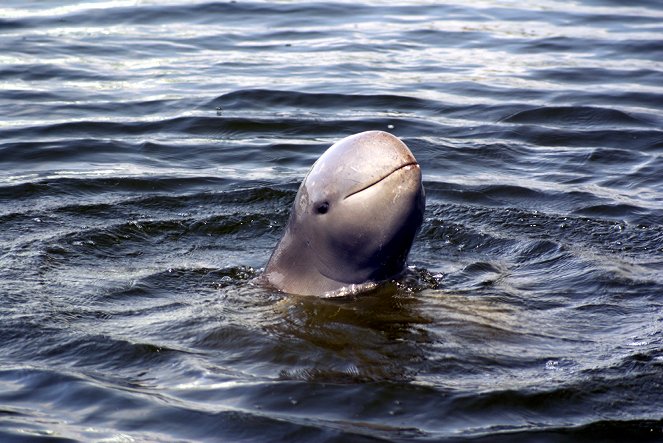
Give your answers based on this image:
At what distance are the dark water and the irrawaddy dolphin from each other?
19 centimetres

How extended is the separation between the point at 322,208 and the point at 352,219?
0.21m

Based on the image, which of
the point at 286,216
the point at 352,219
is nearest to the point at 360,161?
the point at 352,219

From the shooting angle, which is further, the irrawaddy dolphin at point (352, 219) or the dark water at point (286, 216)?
the irrawaddy dolphin at point (352, 219)

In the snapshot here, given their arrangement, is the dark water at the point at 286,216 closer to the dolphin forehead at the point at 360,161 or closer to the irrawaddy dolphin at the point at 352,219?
the irrawaddy dolphin at the point at 352,219

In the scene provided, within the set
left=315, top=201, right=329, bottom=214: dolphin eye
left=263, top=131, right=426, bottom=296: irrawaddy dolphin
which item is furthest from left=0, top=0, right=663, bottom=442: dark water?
left=315, top=201, right=329, bottom=214: dolphin eye

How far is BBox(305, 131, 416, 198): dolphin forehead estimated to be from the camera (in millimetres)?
6133

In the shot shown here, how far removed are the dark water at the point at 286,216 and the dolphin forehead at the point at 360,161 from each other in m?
0.75

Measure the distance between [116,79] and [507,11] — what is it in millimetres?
6519

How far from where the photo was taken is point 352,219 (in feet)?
20.7

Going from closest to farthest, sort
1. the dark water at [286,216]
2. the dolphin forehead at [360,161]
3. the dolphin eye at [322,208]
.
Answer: the dark water at [286,216]
the dolphin forehead at [360,161]
the dolphin eye at [322,208]

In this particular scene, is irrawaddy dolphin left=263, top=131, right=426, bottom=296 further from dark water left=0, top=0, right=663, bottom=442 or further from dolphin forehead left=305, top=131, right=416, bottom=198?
dark water left=0, top=0, right=663, bottom=442

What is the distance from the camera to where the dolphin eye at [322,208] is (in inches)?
252

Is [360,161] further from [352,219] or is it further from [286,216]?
[286,216]

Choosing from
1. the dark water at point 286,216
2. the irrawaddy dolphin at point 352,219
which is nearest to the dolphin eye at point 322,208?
the irrawaddy dolphin at point 352,219
